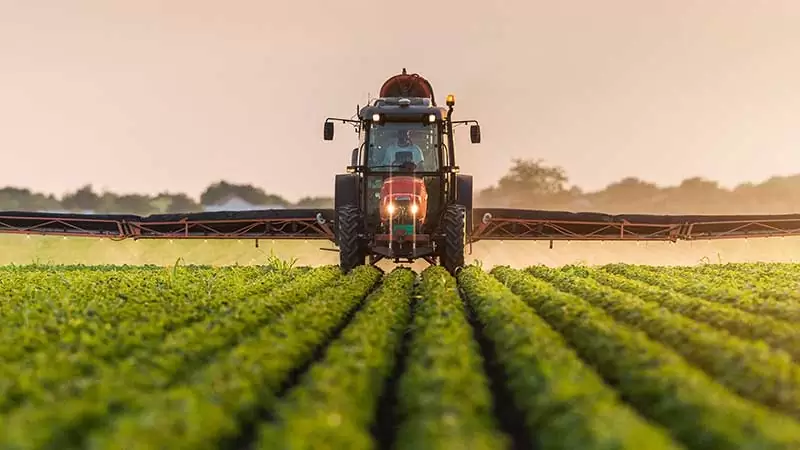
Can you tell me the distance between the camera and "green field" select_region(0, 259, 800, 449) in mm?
4246

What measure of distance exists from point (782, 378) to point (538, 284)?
26.4 feet

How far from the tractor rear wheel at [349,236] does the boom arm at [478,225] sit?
4.62 metres

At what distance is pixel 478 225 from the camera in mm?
22828

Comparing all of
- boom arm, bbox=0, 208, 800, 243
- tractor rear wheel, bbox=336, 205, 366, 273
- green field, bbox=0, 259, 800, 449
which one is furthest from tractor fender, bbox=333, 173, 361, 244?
green field, bbox=0, 259, 800, 449

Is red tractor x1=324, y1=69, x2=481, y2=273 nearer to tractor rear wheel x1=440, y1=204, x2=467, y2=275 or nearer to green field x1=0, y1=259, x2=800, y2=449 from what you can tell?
tractor rear wheel x1=440, y1=204, x2=467, y2=275

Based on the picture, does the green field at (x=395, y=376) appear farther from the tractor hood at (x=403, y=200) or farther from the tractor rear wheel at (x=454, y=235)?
the tractor rear wheel at (x=454, y=235)

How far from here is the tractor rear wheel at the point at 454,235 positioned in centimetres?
1750

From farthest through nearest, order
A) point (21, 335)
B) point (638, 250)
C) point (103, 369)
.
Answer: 1. point (638, 250)
2. point (21, 335)
3. point (103, 369)

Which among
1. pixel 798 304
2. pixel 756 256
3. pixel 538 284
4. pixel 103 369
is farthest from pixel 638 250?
pixel 103 369

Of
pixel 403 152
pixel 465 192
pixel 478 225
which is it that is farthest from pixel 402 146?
pixel 478 225

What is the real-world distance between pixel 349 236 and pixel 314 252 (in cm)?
614

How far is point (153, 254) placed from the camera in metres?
25.6

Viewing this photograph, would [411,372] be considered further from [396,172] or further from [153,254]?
[153,254]

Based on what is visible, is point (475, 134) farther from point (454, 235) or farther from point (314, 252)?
point (314, 252)
